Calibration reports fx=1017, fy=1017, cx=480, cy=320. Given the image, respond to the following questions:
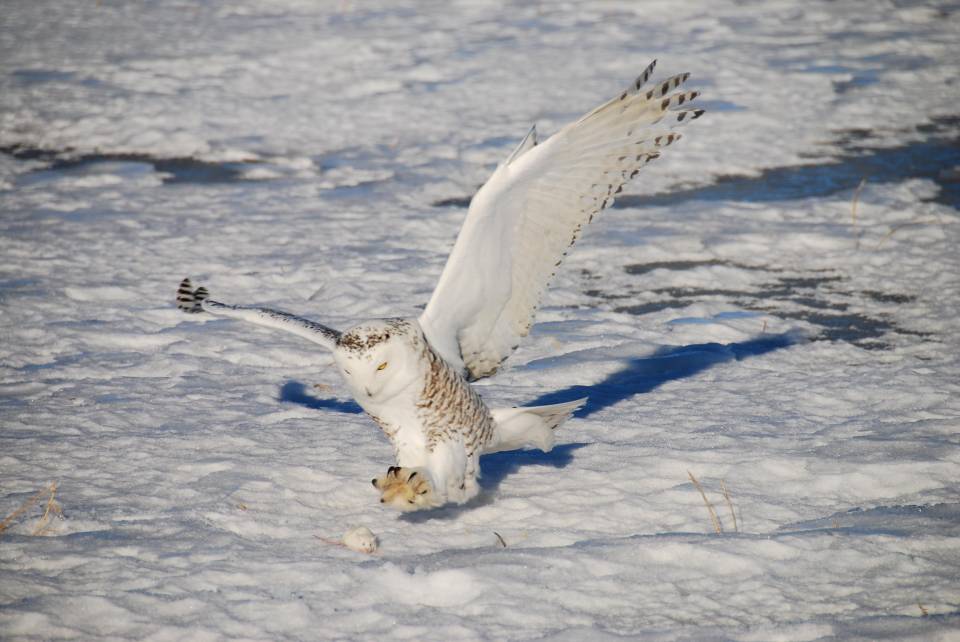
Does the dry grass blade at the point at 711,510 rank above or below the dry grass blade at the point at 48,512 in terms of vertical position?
below

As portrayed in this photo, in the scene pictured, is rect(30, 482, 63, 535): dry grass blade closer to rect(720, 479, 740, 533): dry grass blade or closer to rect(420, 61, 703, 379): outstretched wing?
rect(420, 61, 703, 379): outstretched wing

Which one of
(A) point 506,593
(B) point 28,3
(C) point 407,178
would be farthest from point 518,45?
(A) point 506,593

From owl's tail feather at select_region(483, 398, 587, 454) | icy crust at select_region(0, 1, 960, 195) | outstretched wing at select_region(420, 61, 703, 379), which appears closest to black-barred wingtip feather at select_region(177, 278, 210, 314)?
outstretched wing at select_region(420, 61, 703, 379)

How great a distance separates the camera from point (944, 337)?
522cm

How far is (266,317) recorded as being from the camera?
3785mm

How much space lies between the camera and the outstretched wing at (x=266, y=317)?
3625 millimetres

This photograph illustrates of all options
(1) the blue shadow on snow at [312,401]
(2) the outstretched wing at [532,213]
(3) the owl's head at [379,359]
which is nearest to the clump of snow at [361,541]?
(3) the owl's head at [379,359]

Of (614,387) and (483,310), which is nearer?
(483,310)

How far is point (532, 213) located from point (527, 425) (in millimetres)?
829

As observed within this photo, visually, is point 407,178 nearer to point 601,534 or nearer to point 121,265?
point 121,265

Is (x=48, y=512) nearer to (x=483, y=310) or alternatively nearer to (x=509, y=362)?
(x=483, y=310)

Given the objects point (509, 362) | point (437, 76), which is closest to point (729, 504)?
point (509, 362)

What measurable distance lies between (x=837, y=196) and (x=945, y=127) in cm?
222

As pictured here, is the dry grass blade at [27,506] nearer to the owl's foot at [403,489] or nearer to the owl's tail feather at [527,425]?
the owl's foot at [403,489]
